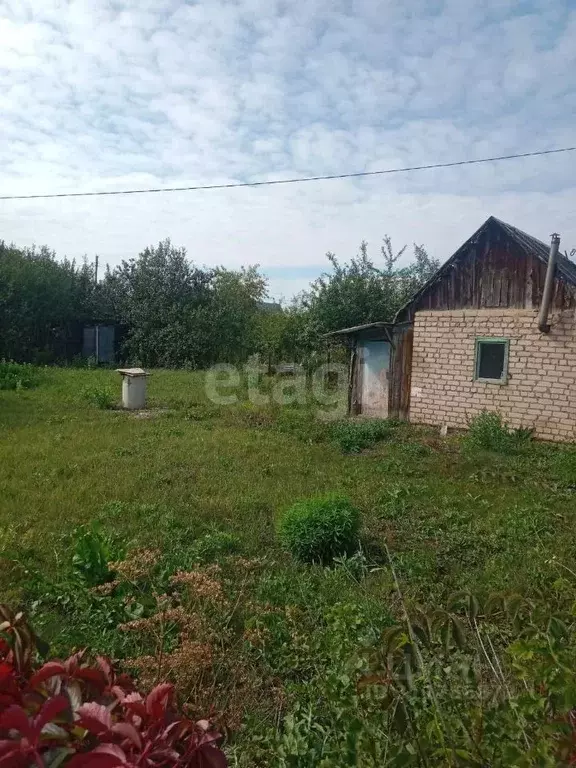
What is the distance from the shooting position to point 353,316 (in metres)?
17.8

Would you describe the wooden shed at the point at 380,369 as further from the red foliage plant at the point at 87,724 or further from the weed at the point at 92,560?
the red foliage plant at the point at 87,724

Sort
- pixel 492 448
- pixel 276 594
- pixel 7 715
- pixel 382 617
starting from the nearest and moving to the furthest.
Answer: pixel 7 715, pixel 382 617, pixel 276 594, pixel 492 448

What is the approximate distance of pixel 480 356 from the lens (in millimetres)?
10289

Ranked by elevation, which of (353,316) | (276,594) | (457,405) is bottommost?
(276,594)

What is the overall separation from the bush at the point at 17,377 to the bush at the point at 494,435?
10.4 metres

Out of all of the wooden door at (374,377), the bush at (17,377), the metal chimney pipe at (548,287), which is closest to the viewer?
the metal chimney pipe at (548,287)

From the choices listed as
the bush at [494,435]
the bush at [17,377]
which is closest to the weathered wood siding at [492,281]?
the bush at [494,435]

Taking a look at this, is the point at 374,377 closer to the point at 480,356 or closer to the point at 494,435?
the point at 480,356

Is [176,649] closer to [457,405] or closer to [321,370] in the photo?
[457,405]

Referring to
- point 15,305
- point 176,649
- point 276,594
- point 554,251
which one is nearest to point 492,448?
point 554,251

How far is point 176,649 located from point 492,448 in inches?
268

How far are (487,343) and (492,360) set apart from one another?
307 mm

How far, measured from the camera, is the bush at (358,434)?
8977 millimetres

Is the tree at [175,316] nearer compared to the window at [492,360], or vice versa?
the window at [492,360]
